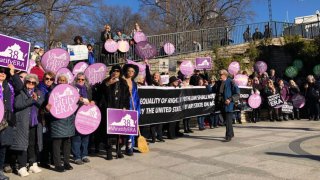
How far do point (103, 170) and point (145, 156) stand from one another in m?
1.42

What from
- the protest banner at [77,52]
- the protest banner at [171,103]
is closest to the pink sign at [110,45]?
the protest banner at [77,52]

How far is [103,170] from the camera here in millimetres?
7363

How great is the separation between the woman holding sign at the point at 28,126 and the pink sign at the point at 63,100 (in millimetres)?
288

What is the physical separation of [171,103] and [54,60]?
3.50 metres

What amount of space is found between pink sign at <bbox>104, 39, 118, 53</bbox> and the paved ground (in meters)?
5.95

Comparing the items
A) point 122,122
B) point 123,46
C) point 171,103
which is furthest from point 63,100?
point 123,46

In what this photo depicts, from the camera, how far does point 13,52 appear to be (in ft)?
23.1

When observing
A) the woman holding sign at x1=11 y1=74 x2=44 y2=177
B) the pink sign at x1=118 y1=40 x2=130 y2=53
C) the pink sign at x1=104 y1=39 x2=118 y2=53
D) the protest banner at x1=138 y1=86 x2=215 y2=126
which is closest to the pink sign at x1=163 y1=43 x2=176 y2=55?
the pink sign at x1=118 y1=40 x2=130 y2=53

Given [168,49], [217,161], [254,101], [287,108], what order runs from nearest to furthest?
[217,161] < [254,101] < [287,108] < [168,49]

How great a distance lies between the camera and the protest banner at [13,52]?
683cm

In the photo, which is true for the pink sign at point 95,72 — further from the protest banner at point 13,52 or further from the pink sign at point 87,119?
the protest banner at point 13,52

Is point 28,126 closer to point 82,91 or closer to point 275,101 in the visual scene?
point 82,91

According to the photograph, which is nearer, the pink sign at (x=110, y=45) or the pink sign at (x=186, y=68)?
the pink sign at (x=186, y=68)

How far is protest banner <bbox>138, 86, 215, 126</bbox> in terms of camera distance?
33.0ft
